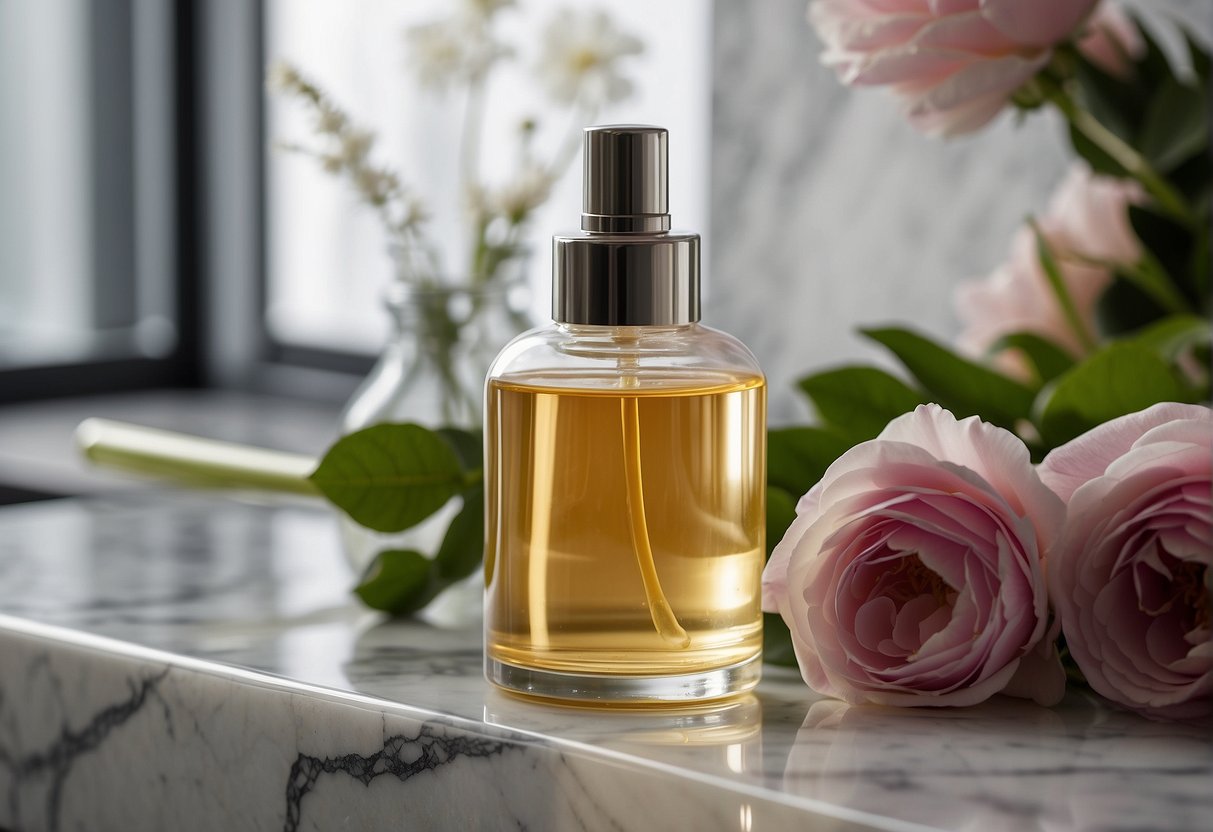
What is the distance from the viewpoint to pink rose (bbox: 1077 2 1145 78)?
73 centimetres

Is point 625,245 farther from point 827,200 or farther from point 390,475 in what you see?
point 827,200

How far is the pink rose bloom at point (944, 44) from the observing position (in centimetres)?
55

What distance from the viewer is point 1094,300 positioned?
0.78 m

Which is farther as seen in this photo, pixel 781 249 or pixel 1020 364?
pixel 781 249

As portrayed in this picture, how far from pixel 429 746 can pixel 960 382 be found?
0.95 feet

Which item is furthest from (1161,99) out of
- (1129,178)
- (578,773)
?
(578,773)

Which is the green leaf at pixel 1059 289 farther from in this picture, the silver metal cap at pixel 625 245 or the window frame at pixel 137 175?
the window frame at pixel 137 175

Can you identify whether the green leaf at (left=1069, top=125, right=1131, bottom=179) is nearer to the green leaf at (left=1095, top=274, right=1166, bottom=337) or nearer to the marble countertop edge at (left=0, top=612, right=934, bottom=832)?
the green leaf at (left=1095, top=274, right=1166, bottom=337)

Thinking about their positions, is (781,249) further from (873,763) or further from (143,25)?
(143,25)

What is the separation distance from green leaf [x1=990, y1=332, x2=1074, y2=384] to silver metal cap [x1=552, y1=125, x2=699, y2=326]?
30cm

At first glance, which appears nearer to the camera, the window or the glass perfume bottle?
the glass perfume bottle

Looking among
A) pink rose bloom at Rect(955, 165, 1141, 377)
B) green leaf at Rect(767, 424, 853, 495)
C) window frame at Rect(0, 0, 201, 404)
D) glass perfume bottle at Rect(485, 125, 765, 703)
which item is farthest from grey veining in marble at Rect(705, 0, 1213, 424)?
window frame at Rect(0, 0, 201, 404)

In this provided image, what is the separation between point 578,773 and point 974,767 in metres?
0.11

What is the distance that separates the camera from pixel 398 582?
61cm
